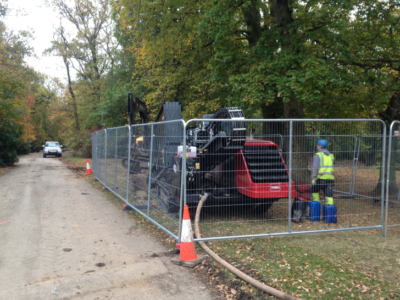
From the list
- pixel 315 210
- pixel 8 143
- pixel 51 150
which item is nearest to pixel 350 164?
pixel 315 210

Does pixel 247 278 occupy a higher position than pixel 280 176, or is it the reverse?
pixel 280 176

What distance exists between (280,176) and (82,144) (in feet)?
94.7

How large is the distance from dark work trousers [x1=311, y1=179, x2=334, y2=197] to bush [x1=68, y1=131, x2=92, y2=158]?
2665cm

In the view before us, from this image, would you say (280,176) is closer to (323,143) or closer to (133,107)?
(323,143)

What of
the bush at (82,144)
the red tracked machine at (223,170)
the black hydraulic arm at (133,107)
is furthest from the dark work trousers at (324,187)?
the bush at (82,144)

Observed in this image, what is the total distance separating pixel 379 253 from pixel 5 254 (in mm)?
6358

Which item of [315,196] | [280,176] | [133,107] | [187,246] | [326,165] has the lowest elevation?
[187,246]

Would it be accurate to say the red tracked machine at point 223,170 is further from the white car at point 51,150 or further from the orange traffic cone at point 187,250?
the white car at point 51,150

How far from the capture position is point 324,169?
6730 mm

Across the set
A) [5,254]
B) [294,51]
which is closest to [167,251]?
[5,254]

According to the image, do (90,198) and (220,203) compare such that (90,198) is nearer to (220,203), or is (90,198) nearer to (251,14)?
(220,203)

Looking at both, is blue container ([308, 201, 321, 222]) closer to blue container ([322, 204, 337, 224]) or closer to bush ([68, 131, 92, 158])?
blue container ([322, 204, 337, 224])

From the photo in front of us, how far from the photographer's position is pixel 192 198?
6465 millimetres

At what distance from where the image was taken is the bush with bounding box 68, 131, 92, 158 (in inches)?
1208
